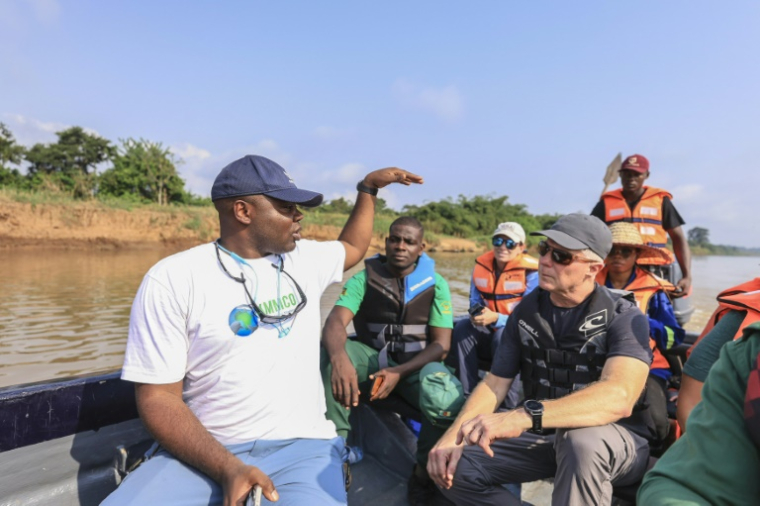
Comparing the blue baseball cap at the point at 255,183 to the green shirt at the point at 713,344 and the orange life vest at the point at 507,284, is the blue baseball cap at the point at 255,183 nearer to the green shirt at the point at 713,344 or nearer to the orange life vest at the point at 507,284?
the green shirt at the point at 713,344

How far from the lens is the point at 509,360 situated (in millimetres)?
1902

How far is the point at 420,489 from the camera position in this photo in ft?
6.72

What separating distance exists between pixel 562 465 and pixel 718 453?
0.85 m

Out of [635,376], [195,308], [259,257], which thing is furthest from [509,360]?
[195,308]

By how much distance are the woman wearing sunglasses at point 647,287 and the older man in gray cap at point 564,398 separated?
615mm

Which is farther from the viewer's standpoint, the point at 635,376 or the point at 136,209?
the point at 136,209

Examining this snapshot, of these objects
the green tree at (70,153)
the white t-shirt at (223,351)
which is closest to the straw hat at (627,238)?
the white t-shirt at (223,351)

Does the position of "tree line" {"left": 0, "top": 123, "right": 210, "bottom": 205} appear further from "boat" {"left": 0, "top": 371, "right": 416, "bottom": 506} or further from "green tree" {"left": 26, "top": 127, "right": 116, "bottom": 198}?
"boat" {"left": 0, "top": 371, "right": 416, "bottom": 506}

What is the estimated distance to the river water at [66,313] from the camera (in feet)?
16.5

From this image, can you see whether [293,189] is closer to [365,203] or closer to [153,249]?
[365,203]

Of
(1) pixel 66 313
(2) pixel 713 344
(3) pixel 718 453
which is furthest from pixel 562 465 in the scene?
(1) pixel 66 313

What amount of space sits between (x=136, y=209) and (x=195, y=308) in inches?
888

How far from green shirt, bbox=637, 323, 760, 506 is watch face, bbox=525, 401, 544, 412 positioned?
0.68m

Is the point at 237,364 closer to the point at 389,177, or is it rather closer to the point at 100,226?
the point at 389,177
